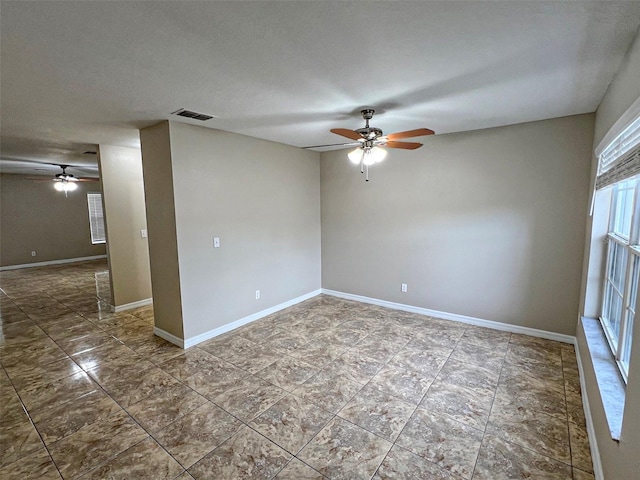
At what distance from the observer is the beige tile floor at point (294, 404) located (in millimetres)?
1871

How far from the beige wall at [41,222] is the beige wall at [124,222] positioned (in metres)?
5.39

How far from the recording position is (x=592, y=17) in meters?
1.46

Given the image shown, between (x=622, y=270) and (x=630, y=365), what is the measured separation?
3.83 ft

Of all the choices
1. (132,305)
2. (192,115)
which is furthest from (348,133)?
(132,305)

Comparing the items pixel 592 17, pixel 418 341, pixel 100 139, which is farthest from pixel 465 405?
pixel 100 139

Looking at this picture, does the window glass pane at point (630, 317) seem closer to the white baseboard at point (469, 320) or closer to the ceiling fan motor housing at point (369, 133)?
the white baseboard at point (469, 320)

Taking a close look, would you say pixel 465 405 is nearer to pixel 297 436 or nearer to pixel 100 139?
pixel 297 436

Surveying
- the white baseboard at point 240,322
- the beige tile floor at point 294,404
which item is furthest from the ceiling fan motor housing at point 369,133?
the white baseboard at point 240,322

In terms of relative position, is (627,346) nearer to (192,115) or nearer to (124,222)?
(192,115)

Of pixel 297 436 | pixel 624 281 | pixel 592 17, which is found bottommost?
pixel 297 436

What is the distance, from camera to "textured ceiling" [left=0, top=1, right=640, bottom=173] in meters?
1.41

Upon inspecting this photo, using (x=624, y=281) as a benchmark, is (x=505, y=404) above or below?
below

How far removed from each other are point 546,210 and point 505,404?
2153mm

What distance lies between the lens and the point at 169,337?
3.58m
